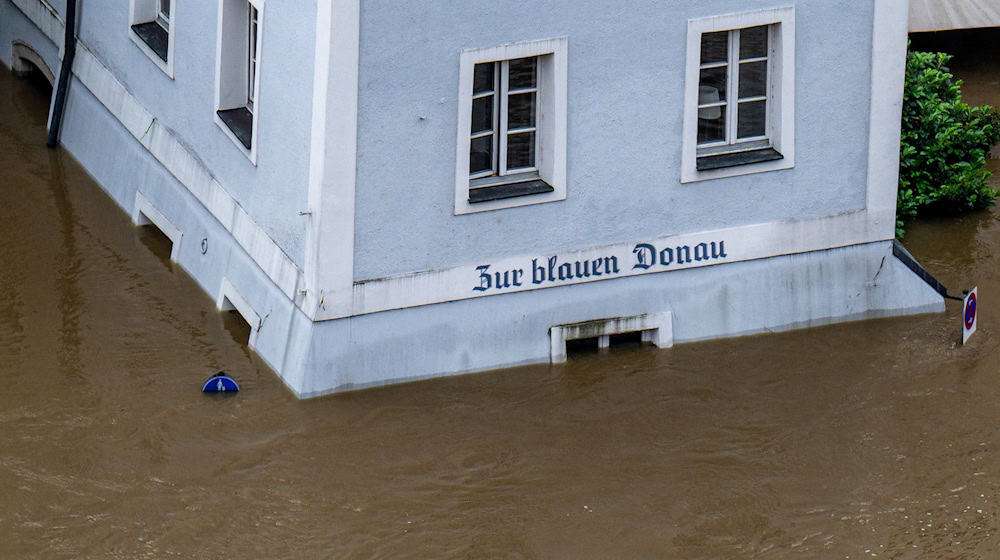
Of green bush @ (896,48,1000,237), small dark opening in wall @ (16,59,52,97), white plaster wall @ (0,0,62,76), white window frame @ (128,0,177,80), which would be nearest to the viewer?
white window frame @ (128,0,177,80)

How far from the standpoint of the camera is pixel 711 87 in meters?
17.0

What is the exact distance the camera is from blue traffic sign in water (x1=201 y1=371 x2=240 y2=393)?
16.6 metres

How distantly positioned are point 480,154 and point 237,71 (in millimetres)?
2421

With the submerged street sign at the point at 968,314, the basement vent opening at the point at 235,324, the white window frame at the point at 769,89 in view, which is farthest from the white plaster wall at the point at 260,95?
the submerged street sign at the point at 968,314

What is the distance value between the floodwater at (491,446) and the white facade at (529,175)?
0.42 m

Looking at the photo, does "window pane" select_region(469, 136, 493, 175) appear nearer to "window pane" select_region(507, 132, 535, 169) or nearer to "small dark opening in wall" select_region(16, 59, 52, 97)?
"window pane" select_region(507, 132, 535, 169)

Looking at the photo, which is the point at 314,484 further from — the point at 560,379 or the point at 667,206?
the point at 667,206

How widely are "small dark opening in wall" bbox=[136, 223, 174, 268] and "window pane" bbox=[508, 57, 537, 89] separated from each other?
4.39 meters

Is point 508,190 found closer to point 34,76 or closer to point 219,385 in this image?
point 219,385

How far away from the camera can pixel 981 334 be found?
17.9 m

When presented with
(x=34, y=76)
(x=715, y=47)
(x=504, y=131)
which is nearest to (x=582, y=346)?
(x=504, y=131)

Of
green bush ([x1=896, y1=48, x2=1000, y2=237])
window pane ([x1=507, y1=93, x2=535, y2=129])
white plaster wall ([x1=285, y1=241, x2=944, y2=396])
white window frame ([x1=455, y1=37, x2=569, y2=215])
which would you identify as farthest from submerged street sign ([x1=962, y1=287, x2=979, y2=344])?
window pane ([x1=507, y1=93, x2=535, y2=129])

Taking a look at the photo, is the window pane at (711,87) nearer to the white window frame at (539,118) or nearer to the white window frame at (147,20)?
the white window frame at (539,118)

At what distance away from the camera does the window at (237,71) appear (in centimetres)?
1709
